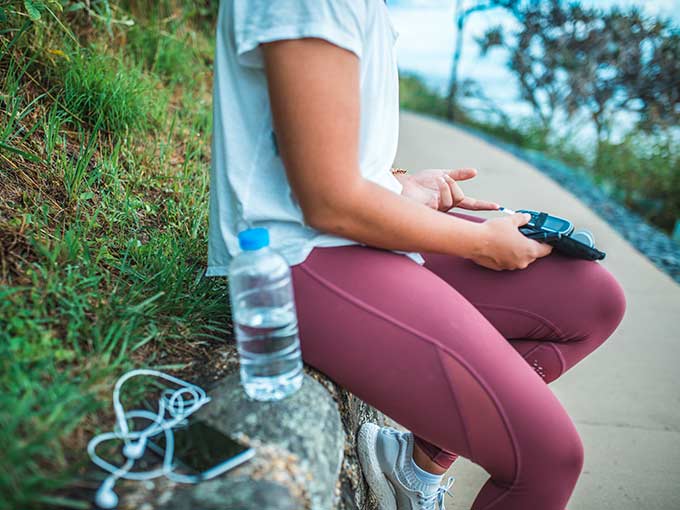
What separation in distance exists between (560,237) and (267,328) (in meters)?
0.82

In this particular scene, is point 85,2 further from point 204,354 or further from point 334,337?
point 334,337

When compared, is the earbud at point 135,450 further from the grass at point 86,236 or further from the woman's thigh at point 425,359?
the woman's thigh at point 425,359

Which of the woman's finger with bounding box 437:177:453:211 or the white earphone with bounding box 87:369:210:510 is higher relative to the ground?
the woman's finger with bounding box 437:177:453:211

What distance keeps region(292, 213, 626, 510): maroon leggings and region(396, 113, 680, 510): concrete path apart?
2.76 feet

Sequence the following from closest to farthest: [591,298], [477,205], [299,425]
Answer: [299,425], [591,298], [477,205]

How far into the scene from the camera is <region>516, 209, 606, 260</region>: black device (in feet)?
5.35

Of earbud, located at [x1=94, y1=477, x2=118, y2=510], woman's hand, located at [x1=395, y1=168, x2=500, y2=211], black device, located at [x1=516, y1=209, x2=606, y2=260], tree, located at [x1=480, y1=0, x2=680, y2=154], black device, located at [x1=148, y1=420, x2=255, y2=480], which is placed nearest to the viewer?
earbud, located at [x1=94, y1=477, x2=118, y2=510]

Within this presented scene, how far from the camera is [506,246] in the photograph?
1.54 m

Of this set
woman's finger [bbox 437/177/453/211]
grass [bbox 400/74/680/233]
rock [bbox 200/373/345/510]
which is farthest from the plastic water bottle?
grass [bbox 400/74/680/233]

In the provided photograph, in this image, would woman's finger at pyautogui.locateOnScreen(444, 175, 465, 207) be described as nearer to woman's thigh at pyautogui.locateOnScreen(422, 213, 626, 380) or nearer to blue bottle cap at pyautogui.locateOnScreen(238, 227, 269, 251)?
woman's thigh at pyautogui.locateOnScreen(422, 213, 626, 380)

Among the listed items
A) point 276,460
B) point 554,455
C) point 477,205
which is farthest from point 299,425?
point 477,205

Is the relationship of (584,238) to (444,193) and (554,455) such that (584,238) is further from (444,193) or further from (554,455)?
(554,455)

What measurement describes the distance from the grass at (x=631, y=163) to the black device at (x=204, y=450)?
19.5ft

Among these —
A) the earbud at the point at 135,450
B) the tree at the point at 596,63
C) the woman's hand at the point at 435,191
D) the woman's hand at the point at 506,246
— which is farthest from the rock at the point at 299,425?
the tree at the point at 596,63
